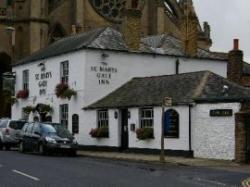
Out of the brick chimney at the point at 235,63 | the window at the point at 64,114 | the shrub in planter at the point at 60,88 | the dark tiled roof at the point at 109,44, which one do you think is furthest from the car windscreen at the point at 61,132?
the brick chimney at the point at 235,63

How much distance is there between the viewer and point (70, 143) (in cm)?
2917

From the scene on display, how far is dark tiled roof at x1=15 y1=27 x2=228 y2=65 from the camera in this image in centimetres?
3600

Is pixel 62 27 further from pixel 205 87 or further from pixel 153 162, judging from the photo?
pixel 153 162

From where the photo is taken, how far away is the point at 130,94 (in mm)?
33344

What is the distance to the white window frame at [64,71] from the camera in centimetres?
3712

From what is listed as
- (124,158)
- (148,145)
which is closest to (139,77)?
(148,145)

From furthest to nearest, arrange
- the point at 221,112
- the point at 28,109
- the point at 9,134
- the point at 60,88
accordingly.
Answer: the point at 28,109 < the point at 60,88 < the point at 9,134 < the point at 221,112

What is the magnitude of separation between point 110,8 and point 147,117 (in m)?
28.5

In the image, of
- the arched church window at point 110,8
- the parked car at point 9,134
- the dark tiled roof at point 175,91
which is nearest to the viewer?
the dark tiled roof at point 175,91

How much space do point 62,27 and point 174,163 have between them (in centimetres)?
3322

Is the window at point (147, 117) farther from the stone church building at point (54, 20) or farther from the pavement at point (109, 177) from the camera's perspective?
the stone church building at point (54, 20)

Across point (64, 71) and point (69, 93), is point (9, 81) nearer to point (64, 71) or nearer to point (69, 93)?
point (64, 71)

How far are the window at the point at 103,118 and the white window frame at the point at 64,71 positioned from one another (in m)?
4.13

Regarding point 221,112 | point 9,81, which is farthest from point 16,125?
point 221,112
